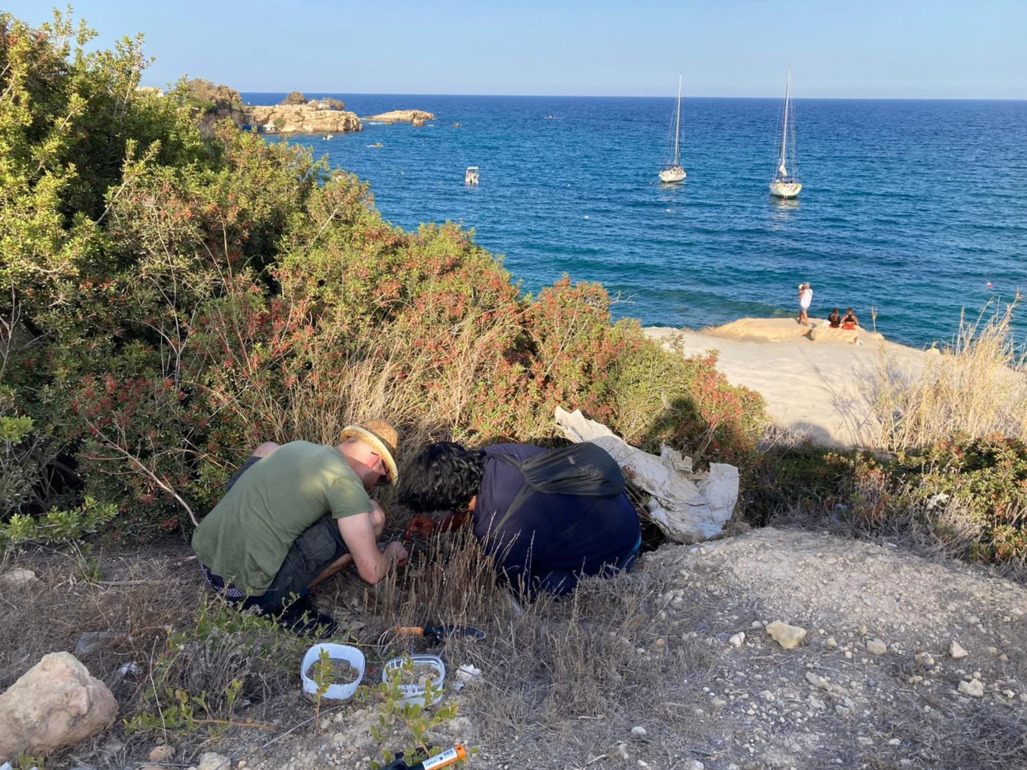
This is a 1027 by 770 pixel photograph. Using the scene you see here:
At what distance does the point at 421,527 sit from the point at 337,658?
144 centimetres

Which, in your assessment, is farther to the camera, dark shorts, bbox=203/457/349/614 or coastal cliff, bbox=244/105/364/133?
coastal cliff, bbox=244/105/364/133

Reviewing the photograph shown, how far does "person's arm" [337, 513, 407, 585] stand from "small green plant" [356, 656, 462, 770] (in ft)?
2.74

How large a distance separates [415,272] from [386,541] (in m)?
2.83

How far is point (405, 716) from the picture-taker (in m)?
2.61

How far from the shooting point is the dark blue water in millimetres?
24578

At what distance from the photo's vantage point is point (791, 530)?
526 cm

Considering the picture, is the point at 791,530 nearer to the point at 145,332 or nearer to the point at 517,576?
the point at 517,576

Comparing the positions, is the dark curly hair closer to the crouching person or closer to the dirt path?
the crouching person

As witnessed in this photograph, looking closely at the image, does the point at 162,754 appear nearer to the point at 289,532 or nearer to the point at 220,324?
the point at 289,532

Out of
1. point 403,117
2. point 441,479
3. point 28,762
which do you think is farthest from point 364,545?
point 403,117

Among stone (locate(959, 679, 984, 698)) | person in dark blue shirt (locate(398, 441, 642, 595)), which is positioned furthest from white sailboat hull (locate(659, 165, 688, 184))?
stone (locate(959, 679, 984, 698))

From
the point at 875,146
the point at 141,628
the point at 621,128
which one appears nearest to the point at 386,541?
the point at 141,628

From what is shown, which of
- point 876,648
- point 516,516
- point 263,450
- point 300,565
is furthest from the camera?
point 263,450

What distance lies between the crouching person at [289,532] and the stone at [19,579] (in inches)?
30.1
